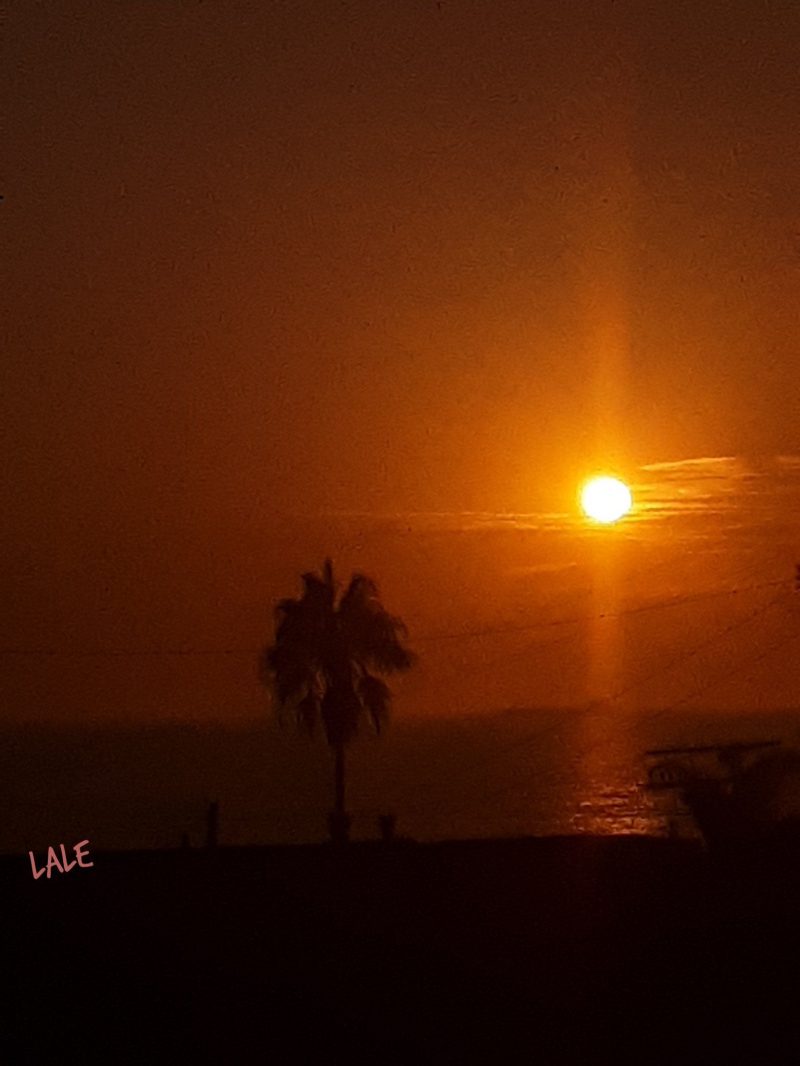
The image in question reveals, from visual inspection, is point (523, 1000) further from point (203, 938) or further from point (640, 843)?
point (640, 843)

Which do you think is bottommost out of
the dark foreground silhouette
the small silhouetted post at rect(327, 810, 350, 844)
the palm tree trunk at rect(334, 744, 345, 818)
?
the dark foreground silhouette

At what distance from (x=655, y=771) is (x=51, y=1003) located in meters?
44.7

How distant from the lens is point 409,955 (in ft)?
78.7

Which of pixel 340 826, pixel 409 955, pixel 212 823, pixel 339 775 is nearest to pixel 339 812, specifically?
pixel 340 826

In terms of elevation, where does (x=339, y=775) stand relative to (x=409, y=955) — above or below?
above

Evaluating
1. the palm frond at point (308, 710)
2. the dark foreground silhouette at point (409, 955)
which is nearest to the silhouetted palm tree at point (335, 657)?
the palm frond at point (308, 710)

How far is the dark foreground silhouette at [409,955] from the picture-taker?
20.8 meters

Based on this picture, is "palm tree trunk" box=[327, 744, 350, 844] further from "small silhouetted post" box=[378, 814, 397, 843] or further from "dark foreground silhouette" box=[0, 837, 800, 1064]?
"dark foreground silhouette" box=[0, 837, 800, 1064]

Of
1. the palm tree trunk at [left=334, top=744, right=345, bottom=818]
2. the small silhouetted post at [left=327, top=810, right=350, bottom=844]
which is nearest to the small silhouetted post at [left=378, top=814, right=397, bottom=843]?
the small silhouetted post at [left=327, top=810, right=350, bottom=844]

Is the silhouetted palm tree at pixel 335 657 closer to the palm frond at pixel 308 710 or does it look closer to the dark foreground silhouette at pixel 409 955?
the palm frond at pixel 308 710

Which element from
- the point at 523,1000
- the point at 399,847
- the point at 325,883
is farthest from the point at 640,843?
the point at 523,1000

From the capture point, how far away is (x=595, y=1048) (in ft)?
67.7

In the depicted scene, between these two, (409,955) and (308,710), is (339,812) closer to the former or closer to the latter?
(308,710)

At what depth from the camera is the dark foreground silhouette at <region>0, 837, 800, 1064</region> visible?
20844 mm
